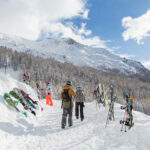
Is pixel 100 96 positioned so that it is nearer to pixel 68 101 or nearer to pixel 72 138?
pixel 68 101

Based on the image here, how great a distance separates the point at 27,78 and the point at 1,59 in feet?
301

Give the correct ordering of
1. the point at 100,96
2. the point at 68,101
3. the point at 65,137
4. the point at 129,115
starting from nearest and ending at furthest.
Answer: the point at 65,137 < the point at 129,115 < the point at 68,101 < the point at 100,96

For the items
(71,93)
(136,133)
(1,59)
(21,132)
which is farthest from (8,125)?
(1,59)

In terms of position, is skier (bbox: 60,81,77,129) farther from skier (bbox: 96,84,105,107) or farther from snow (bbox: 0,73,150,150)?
skier (bbox: 96,84,105,107)

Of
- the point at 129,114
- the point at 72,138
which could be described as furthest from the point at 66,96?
the point at 129,114

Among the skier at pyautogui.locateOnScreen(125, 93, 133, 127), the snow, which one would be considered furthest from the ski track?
the skier at pyautogui.locateOnScreen(125, 93, 133, 127)

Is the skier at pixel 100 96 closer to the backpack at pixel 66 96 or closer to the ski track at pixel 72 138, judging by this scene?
the backpack at pixel 66 96

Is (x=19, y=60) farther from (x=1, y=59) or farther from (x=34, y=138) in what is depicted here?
(x=34, y=138)

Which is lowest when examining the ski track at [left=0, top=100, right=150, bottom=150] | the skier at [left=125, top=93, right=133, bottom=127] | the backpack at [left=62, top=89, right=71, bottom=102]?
the ski track at [left=0, top=100, right=150, bottom=150]

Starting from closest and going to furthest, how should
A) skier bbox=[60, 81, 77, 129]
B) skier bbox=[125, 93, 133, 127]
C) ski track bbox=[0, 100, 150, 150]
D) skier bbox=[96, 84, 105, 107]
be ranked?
ski track bbox=[0, 100, 150, 150]
skier bbox=[125, 93, 133, 127]
skier bbox=[60, 81, 77, 129]
skier bbox=[96, 84, 105, 107]

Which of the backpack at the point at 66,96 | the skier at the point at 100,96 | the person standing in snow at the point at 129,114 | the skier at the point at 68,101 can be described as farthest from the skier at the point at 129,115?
the skier at the point at 100,96

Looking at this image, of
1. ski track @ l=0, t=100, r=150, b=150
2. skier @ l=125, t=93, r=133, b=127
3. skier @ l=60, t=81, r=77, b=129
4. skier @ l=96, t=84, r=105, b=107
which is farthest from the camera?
skier @ l=96, t=84, r=105, b=107

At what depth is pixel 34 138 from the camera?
19.3 ft

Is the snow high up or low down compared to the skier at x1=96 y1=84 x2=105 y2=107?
down
